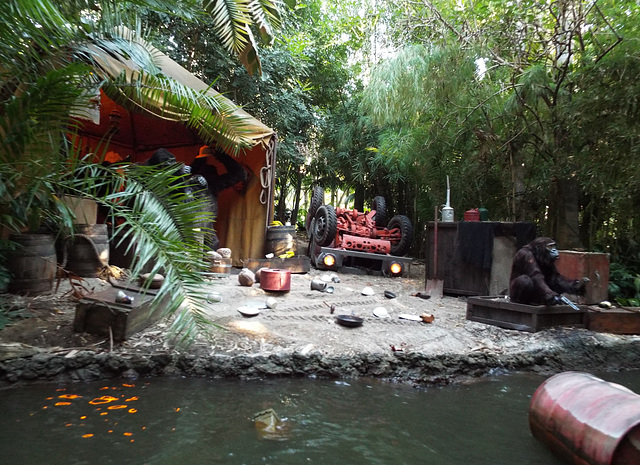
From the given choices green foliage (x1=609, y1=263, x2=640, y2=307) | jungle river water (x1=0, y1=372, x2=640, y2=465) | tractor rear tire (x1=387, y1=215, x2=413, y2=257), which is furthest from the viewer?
tractor rear tire (x1=387, y1=215, x2=413, y2=257)

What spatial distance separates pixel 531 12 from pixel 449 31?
51.6 inches

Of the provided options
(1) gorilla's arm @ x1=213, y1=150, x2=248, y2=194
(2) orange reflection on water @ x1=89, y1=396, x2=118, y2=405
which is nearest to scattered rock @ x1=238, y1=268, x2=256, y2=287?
(1) gorilla's arm @ x1=213, y1=150, x2=248, y2=194

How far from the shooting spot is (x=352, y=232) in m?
8.42

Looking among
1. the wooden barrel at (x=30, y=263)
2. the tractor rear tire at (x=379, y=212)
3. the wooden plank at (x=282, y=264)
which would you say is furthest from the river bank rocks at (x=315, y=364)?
the tractor rear tire at (x=379, y=212)

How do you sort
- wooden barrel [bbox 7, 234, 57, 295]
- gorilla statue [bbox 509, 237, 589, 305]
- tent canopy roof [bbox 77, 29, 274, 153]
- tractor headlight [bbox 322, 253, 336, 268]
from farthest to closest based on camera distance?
tractor headlight [bbox 322, 253, 336, 268] → gorilla statue [bbox 509, 237, 589, 305] → wooden barrel [bbox 7, 234, 57, 295] → tent canopy roof [bbox 77, 29, 274, 153]

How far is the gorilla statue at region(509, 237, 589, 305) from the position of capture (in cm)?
447

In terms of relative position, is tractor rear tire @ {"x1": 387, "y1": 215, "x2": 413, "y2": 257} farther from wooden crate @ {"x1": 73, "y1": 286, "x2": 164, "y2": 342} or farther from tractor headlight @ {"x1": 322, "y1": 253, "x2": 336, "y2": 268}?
wooden crate @ {"x1": 73, "y1": 286, "x2": 164, "y2": 342}

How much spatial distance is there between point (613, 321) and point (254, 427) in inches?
174

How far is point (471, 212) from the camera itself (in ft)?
21.1

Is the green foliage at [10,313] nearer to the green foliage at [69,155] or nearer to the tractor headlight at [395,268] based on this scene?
the green foliage at [69,155]

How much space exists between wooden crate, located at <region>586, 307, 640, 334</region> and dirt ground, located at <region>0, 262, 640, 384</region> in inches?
4.8

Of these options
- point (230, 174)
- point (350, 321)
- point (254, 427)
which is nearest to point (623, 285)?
point (350, 321)

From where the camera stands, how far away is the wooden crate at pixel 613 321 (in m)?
4.72

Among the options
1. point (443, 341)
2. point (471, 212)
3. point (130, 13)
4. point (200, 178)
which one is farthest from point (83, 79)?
point (471, 212)
